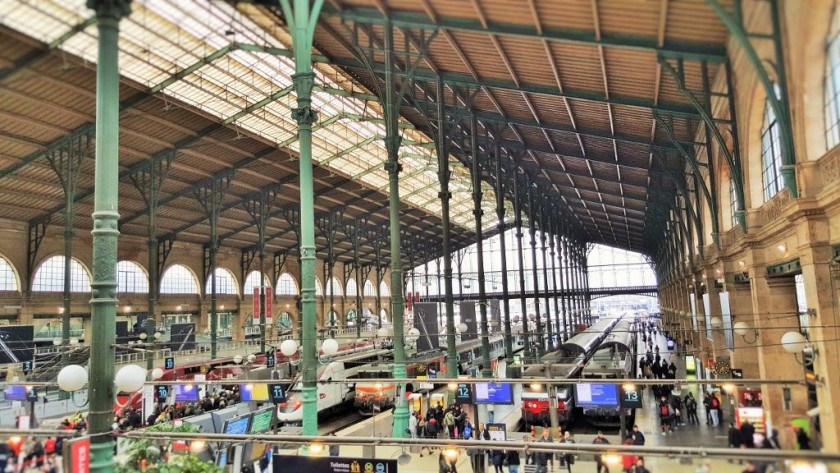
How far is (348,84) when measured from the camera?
86.1 ft

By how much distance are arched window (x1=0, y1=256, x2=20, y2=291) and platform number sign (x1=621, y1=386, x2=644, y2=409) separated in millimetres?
35536

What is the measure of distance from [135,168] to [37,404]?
41.0ft

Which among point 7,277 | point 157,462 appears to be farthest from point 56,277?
point 157,462

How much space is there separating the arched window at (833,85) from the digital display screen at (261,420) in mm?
16265

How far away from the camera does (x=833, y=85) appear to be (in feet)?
32.0

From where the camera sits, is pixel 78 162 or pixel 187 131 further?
pixel 187 131

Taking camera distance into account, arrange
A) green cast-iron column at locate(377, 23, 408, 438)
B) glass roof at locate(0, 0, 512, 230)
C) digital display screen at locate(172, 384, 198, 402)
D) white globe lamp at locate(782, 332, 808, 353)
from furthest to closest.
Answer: digital display screen at locate(172, 384, 198, 402) → glass roof at locate(0, 0, 512, 230) → green cast-iron column at locate(377, 23, 408, 438) → white globe lamp at locate(782, 332, 808, 353)

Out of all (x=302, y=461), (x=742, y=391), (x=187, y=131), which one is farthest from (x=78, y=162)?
(x=742, y=391)

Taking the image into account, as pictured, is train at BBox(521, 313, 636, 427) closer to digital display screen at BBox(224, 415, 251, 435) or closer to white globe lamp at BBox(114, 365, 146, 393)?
digital display screen at BBox(224, 415, 251, 435)

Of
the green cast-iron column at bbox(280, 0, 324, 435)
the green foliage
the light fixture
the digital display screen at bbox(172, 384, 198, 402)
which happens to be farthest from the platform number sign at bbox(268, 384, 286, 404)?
the light fixture

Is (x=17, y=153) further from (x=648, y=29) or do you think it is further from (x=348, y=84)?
(x=648, y=29)

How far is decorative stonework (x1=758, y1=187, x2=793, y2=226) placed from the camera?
38.5ft

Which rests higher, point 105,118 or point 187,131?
point 187,131

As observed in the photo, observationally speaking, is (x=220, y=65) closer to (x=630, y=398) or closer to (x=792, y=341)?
(x=630, y=398)
